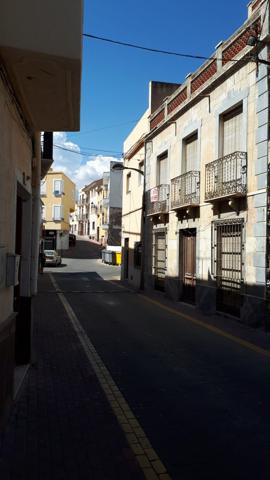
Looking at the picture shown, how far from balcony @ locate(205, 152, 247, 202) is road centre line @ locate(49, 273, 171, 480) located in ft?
19.6

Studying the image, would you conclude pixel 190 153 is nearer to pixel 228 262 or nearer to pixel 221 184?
pixel 221 184

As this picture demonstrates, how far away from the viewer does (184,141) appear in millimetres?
17828

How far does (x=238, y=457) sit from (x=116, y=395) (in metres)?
2.08

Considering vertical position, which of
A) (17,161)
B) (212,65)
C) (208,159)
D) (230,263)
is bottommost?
(230,263)

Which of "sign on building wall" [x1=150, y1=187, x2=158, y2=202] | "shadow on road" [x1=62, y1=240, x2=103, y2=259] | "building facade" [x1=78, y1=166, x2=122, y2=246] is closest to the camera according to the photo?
"sign on building wall" [x1=150, y1=187, x2=158, y2=202]

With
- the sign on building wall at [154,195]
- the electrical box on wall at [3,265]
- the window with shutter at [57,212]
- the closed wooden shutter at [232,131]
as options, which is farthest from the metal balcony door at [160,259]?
the window with shutter at [57,212]

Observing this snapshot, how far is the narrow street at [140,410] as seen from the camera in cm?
407

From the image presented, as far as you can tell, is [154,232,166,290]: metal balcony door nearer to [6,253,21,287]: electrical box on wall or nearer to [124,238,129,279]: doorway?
[124,238,129,279]: doorway

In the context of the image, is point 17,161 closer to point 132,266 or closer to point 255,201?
point 255,201

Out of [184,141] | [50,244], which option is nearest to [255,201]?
[184,141]

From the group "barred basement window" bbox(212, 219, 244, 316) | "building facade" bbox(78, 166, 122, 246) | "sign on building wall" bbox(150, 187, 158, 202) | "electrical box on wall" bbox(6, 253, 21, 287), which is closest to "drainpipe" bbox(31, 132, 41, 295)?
"electrical box on wall" bbox(6, 253, 21, 287)

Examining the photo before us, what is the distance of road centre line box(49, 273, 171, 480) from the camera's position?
3999 millimetres

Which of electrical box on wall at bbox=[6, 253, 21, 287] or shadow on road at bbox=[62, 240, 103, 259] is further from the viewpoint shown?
shadow on road at bbox=[62, 240, 103, 259]

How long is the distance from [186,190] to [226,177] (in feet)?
11.0
